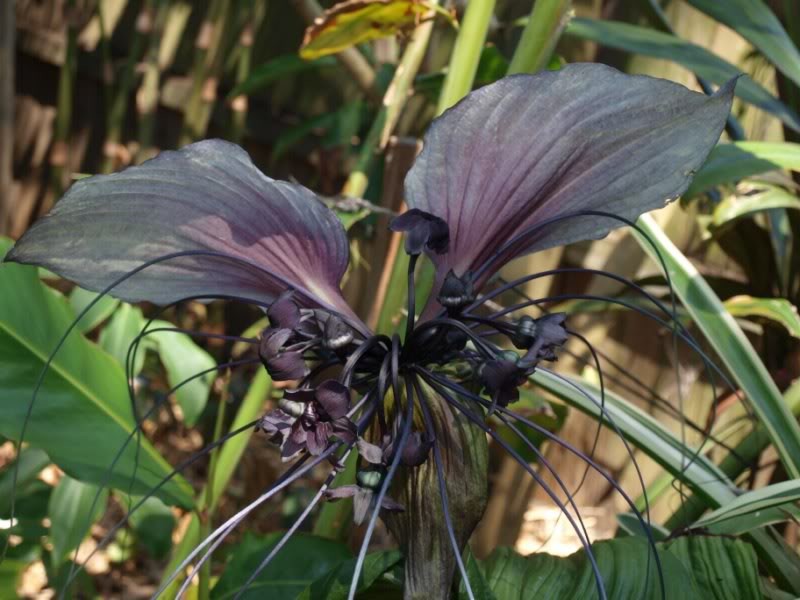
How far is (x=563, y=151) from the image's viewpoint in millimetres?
499

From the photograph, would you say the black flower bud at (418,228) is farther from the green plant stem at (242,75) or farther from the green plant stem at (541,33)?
the green plant stem at (242,75)

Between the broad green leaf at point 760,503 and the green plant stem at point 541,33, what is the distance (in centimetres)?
33

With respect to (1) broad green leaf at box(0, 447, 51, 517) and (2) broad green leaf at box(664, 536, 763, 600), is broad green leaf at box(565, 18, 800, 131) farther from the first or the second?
(1) broad green leaf at box(0, 447, 51, 517)

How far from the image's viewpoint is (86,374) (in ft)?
2.92

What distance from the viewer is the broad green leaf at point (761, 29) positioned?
1.00 m

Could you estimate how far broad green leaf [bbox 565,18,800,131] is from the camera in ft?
3.28

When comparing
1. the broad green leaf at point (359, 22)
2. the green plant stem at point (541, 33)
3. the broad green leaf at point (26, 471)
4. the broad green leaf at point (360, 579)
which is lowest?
the broad green leaf at point (26, 471)

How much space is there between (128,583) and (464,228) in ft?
5.63

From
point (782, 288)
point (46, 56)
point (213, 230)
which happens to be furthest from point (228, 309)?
point (213, 230)

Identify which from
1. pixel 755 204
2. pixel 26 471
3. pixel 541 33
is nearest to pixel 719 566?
pixel 541 33

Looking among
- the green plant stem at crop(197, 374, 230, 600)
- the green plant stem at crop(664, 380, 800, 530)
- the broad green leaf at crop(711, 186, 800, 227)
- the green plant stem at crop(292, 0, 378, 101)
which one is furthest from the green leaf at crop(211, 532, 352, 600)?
the green plant stem at crop(292, 0, 378, 101)

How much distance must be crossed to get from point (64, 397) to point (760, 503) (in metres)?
0.57

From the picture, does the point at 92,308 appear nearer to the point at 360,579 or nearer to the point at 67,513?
the point at 67,513

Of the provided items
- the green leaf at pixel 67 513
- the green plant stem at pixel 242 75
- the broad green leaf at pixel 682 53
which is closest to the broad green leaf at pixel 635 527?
the broad green leaf at pixel 682 53
